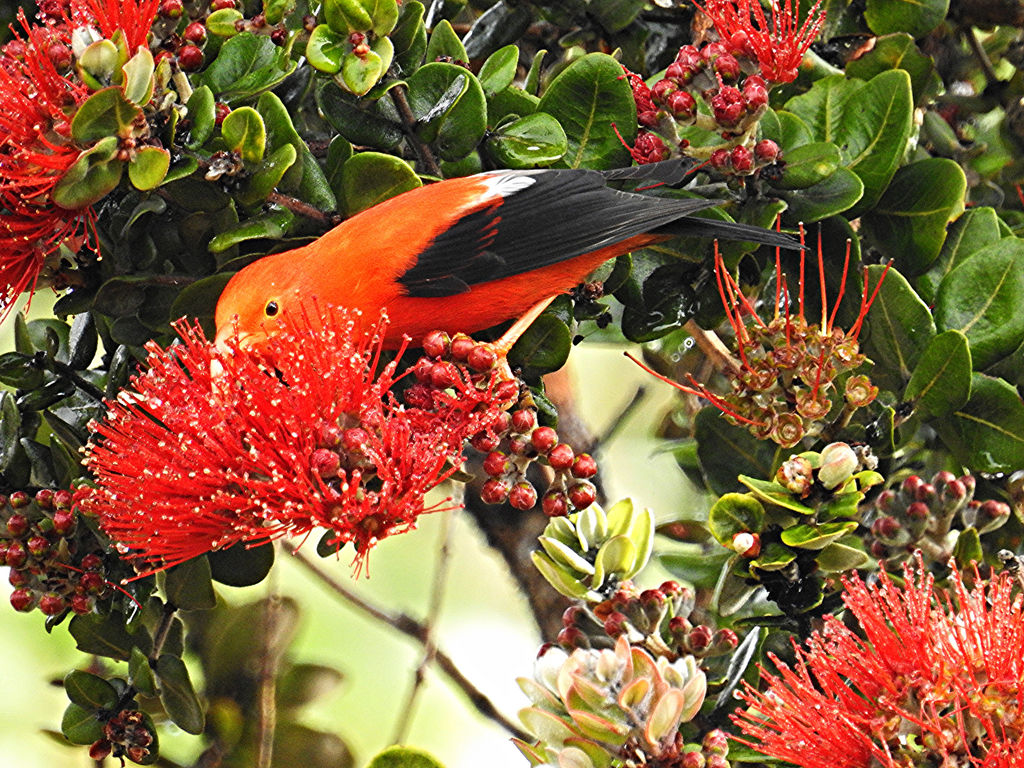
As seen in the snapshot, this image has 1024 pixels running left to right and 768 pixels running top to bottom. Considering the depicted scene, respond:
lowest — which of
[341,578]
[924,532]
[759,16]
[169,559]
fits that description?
[341,578]

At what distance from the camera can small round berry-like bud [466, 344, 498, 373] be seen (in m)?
1.04

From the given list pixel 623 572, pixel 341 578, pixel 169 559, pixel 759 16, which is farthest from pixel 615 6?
pixel 341 578

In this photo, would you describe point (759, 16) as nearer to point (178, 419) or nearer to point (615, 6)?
point (615, 6)

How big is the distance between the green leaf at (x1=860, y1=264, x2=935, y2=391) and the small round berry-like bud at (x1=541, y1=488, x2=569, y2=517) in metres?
0.43

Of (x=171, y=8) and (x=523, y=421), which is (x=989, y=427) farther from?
(x=171, y=8)

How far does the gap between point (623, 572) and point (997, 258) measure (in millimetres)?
551

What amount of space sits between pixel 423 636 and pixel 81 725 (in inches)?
26.0

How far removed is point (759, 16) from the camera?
3.85 ft

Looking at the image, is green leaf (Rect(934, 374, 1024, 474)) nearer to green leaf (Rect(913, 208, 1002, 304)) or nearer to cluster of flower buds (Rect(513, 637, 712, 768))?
green leaf (Rect(913, 208, 1002, 304))

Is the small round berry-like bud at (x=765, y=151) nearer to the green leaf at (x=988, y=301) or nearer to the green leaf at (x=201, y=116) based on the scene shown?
the green leaf at (x=988, y=301)

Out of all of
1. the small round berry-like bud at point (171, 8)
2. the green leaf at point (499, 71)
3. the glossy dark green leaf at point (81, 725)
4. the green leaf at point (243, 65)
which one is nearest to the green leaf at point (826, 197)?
the green leaf at point (499, 71)

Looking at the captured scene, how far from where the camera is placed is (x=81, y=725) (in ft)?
3.99

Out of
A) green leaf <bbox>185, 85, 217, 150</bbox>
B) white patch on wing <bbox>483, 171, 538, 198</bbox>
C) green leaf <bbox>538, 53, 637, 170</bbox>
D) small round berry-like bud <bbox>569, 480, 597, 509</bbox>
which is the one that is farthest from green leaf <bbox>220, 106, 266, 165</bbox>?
small round berry-like bud <bbox>569, 480, 597, 509</bbox>

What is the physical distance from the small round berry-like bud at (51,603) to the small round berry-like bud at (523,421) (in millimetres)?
515
